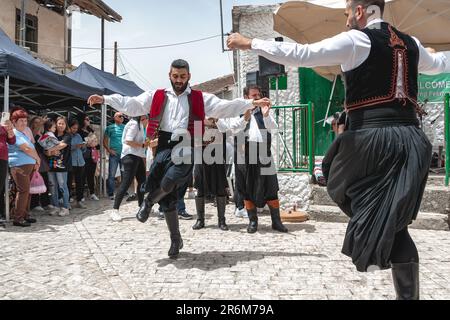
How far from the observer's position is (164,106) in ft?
13.8

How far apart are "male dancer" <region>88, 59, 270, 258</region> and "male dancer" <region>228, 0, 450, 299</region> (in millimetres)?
1814

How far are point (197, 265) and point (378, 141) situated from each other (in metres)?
2.23

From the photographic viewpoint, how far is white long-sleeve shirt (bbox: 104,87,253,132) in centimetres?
417

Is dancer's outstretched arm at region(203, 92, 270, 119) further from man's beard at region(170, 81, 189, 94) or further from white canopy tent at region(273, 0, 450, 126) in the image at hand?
white canopy tent at region(273, 0, 450, 126)

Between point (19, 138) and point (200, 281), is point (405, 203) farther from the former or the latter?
point (19, 138)

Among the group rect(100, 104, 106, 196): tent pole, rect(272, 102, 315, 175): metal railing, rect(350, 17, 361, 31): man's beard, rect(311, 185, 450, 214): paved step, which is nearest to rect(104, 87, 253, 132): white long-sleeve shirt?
rect(350, 17, 361, 31): man's beard

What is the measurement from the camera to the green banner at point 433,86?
8.69 metres

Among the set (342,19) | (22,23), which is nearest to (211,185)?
(342,19)

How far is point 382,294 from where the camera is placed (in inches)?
122

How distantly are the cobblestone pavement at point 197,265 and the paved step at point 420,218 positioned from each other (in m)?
0.13

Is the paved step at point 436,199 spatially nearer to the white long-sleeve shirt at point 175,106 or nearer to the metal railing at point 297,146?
the metal railing at point 297,146

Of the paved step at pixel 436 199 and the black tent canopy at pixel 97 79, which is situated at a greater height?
the black tent canopy at pixel 97 79

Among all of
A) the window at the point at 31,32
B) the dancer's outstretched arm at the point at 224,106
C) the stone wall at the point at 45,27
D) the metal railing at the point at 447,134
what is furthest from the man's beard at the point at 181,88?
the window at the point at 31,32

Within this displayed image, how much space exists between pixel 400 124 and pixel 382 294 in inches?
55.3
